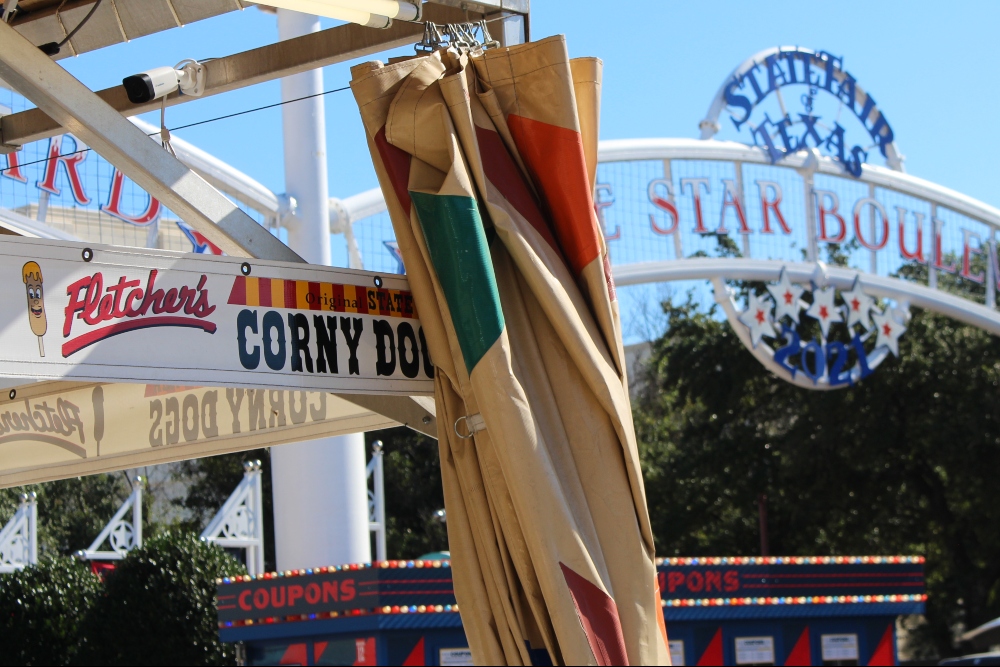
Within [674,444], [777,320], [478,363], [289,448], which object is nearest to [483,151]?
[478,363]

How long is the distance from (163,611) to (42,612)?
79.6 inches

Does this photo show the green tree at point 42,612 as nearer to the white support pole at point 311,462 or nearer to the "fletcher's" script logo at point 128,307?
the white support pole at point 311,462

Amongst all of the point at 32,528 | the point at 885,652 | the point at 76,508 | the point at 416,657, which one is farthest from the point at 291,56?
the point at 76,508

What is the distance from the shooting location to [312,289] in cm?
355

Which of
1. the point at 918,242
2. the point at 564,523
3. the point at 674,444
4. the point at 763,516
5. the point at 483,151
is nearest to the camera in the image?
the point at 564,523

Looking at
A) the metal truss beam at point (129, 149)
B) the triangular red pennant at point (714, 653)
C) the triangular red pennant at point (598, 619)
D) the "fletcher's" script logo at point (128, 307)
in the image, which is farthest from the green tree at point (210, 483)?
the triangular red pennant at point (598, 619)

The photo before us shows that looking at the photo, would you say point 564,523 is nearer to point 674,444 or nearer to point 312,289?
point 312,289

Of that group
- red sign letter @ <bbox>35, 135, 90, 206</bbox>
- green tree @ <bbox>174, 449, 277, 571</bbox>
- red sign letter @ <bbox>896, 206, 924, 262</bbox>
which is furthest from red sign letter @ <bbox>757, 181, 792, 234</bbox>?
green tree @ <bbox>174, 449, 277, 571</bbox>

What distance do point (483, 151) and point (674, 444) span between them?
97.3ft

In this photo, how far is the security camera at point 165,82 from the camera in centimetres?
415

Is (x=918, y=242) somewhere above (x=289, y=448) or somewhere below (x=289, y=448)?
above

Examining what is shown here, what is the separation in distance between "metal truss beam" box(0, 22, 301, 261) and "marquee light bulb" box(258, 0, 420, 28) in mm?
547

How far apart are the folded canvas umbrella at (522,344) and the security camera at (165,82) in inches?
41.5

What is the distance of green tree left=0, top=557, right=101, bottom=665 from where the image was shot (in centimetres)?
1534
